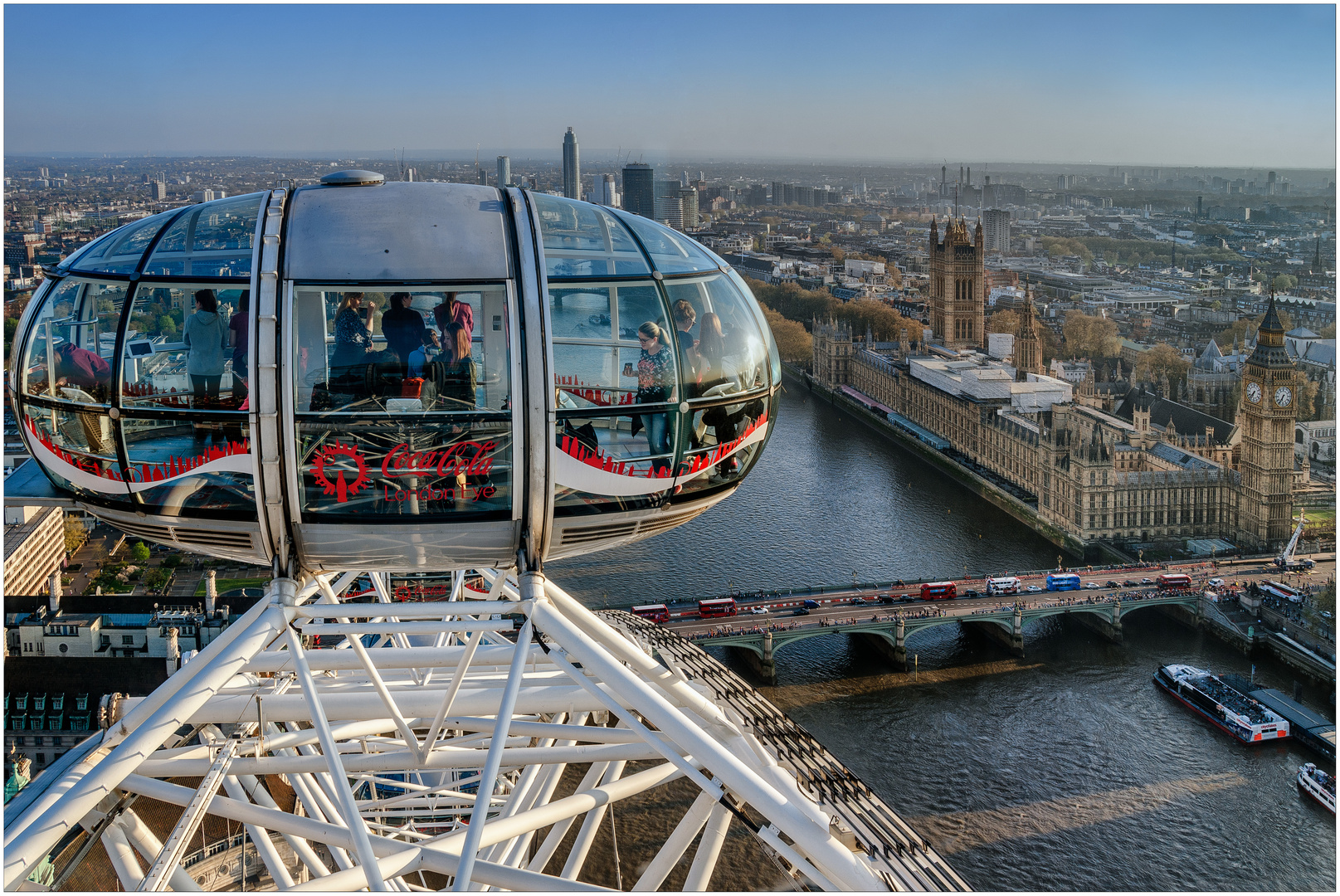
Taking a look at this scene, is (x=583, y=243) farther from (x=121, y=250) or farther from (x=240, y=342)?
(x=121, y=250)

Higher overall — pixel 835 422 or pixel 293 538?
pixel 293 538

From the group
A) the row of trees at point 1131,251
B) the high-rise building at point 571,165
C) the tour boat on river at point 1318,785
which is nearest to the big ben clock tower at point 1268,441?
the tour boat on river at point 1318,785

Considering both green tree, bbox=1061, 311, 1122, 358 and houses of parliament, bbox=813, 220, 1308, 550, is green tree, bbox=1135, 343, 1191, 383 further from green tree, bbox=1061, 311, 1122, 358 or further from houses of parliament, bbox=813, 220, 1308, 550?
houses of parliament, bbox=813, 220, 1308, 550

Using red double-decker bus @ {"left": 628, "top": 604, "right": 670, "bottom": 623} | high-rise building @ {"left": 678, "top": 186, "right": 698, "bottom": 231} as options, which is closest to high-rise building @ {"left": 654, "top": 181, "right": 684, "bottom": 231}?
high-rise building @ {"left": 678, "top": 186, "right": 698, "bottom": 231}

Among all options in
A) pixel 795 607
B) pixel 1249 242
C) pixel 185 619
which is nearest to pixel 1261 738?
pixel 795 607

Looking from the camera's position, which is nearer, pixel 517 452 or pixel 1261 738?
pixel 517 452

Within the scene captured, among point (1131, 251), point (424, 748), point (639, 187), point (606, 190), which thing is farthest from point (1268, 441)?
point (639, 187)

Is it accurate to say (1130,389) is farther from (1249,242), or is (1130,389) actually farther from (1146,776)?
(1249,242)
